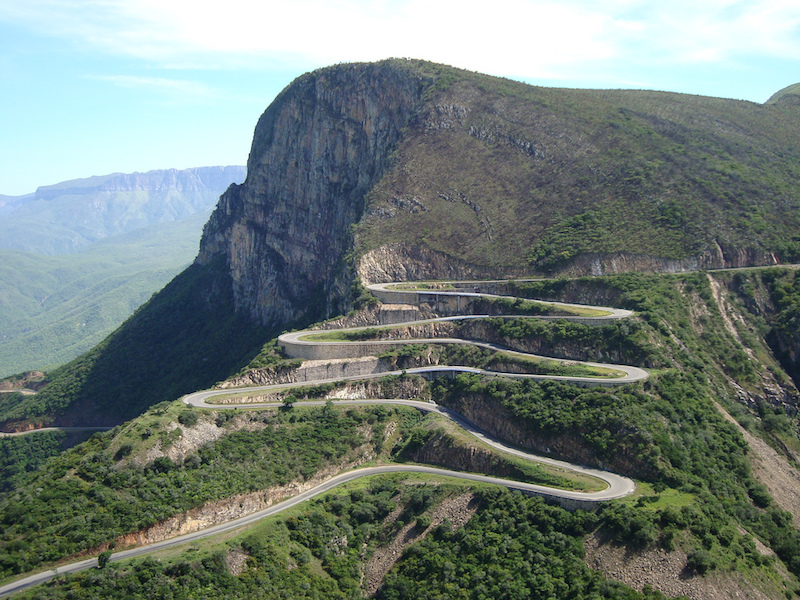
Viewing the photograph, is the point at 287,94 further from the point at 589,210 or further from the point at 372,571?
the point at 372,571

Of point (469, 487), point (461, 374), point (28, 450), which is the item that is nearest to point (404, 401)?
point (461, 374)

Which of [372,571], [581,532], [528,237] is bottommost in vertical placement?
[372,571]

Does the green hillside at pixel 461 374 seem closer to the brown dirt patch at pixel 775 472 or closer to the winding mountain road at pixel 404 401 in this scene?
the brown dirt patch at pixel 775 472

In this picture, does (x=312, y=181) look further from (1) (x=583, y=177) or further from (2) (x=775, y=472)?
(2) (x=775, y=472)

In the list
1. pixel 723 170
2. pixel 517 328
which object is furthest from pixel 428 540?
pixel 723 170

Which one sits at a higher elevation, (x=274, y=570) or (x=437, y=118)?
(x=437, y=118)

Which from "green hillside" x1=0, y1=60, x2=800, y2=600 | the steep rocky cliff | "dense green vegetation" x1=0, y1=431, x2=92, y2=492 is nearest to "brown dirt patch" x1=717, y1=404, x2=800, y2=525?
"green hillside" x1=0, y1=60, x2=800, y2=600

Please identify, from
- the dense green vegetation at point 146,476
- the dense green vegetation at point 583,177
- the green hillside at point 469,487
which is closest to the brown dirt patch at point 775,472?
the green hillside at point 469,487
